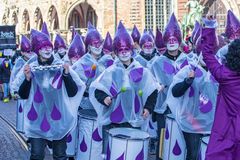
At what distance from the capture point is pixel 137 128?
6.70 m

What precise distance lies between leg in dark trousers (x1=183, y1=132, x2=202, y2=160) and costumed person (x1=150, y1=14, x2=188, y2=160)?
123cm

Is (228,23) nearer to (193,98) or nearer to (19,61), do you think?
→ (193,98)

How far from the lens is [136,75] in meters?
6.73

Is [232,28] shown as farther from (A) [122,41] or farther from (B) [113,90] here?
(B) [113,90]

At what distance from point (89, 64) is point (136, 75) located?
1.92 metres

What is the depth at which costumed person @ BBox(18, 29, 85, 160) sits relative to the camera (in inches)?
257

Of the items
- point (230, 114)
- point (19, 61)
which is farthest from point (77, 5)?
point (230, 114)

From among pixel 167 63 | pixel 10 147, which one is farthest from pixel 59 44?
pixel 167 63

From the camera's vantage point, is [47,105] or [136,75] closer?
[47,105]

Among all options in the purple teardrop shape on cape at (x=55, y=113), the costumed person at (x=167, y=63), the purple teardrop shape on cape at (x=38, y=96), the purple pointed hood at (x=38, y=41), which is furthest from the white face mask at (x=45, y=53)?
the costumed person at (x=167, y=63)

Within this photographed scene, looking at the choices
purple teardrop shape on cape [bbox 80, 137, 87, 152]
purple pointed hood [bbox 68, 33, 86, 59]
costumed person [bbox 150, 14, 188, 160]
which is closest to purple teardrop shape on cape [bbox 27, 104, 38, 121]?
purple teardrop shape on cape [bbox 80, 137, 87, 152]

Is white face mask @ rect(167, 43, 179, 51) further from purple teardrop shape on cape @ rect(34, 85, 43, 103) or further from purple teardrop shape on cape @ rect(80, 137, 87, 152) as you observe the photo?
purple teardrop shape on cape @ rect(34, 85, 43, 103)

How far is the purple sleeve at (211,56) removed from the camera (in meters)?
4.70

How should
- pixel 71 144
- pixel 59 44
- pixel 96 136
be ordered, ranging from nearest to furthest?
pixel 96 136 < pixel 71 144 < pixel 59 44
